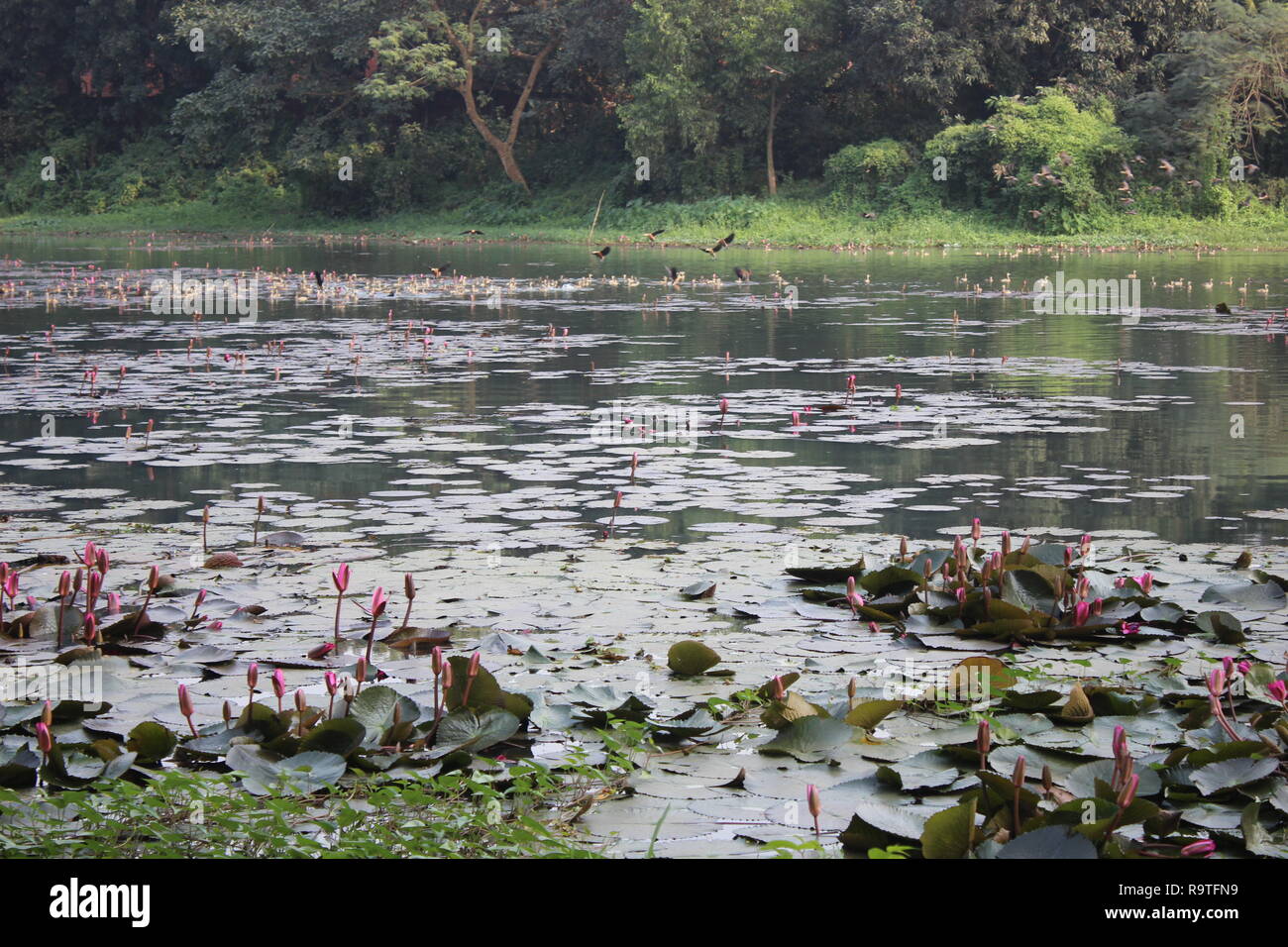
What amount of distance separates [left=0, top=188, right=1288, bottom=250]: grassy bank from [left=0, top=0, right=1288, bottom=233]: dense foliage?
1.84 feet

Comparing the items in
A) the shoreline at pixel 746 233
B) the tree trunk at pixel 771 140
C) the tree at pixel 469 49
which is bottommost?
the shoreline at pixel 746 233

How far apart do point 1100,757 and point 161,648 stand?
3.03 m

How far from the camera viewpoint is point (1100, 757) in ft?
13.4

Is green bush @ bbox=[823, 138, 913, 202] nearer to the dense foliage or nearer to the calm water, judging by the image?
the dense foliage

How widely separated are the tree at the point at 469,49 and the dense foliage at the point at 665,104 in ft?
0.29

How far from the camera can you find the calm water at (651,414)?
7.62 meters

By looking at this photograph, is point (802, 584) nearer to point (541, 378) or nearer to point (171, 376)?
point (541, 378)

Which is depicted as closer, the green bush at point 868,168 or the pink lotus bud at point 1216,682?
the pink lotus bud at point 1216,682

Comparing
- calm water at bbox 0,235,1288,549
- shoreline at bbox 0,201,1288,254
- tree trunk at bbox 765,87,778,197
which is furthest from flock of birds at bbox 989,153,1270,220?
calm water at bbox 0,235,1288,549

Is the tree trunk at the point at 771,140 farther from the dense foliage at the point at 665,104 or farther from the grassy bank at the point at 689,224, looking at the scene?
the grassy bank at the point at 689,224

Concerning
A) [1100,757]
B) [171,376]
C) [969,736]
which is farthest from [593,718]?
[171,376]

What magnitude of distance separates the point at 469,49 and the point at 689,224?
857 centimetres

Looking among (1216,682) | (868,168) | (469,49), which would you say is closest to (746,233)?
(868,168)

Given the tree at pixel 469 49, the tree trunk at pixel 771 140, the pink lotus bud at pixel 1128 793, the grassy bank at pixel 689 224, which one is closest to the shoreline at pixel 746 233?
the grassy bank at pixel 689 224
